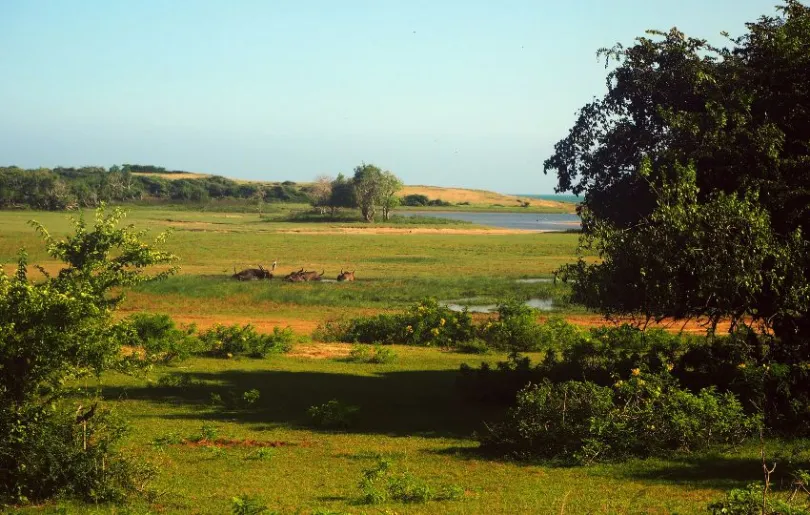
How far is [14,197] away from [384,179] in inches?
1822

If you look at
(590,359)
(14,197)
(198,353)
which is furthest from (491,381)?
(14,197)

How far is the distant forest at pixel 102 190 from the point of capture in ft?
386

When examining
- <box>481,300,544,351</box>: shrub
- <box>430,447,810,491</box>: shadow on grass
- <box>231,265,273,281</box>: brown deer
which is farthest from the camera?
<box>231,265,273,281</box>: brown deer

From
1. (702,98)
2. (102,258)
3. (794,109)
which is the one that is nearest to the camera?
(102,258)

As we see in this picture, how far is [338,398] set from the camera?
20281mm

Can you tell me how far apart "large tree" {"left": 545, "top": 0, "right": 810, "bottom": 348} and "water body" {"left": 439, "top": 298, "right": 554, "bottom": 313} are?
55.9 feet

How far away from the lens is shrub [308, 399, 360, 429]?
57.2ft

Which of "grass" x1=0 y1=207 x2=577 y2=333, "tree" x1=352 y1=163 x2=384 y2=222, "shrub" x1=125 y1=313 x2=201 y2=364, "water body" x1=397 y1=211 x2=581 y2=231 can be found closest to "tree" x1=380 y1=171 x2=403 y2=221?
"tree" x1=352 y1=163 x2=384 y2=222

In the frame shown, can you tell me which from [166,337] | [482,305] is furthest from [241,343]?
[482,305]

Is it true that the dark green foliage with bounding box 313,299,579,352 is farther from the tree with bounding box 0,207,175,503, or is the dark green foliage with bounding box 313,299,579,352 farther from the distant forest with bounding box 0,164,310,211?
the distant forest with bounding box 0,164,310,211

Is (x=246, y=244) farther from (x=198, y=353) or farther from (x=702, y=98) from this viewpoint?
(x=702, y=98)

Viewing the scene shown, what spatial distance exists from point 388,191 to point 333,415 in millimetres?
99503

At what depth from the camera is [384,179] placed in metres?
117

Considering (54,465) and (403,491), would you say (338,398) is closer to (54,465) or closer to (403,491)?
(403,491)
